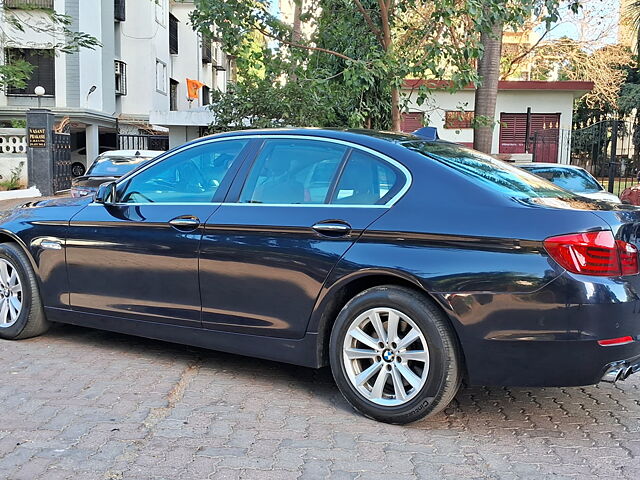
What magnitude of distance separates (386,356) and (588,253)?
1185mm

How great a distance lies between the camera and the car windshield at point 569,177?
1185cm

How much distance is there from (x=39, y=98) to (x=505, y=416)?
25.5 m

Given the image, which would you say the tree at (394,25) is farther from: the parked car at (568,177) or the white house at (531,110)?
the white house at (531,110)

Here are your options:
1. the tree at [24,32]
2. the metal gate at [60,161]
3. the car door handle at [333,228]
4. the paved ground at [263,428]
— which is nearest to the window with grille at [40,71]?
the tree at [24,32]

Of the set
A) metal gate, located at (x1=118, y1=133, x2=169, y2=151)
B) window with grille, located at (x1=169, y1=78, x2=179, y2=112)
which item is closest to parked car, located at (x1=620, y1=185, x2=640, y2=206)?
metal gate, located at (x1=118, y1=133, x2=169, y2=151)

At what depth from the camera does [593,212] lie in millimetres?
3564

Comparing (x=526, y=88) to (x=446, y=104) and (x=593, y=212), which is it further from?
(x=593, y=212)

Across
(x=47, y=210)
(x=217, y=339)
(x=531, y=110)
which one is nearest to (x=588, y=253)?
(x=217, y=339)

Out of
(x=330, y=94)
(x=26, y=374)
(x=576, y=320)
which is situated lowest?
(x=26, y=374)

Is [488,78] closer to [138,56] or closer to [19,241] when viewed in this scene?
[19,241]

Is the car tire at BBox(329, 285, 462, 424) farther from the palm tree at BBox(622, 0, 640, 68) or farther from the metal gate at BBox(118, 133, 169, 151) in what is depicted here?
the metal gate at BBox(118, 133, 169, 151)

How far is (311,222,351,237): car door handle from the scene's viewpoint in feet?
12.8

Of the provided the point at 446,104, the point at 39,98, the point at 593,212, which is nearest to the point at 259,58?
the point at 593,212

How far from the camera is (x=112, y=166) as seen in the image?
12062 mm
